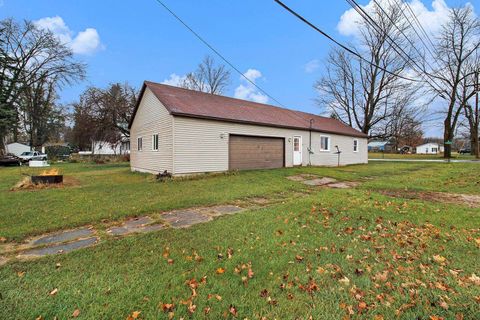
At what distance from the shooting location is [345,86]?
31.3 m

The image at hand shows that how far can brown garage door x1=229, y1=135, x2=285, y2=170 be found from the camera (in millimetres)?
13280

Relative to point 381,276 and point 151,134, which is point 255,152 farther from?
point 381,276

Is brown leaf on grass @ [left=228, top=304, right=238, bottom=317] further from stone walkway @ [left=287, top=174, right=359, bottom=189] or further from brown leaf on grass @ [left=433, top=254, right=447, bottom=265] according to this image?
stone walkway @ [left=287, top=174, right=359, bottom=189]

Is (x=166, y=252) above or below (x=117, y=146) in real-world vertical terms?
below

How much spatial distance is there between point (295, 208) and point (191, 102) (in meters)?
9.54

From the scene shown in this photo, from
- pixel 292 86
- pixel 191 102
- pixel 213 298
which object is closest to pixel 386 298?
pixel 213 298

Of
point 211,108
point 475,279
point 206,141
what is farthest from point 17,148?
point 475,279

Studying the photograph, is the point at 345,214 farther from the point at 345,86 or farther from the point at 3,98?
the point at 3,98

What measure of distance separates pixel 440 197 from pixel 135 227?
824cm

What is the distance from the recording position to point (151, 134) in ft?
44.4

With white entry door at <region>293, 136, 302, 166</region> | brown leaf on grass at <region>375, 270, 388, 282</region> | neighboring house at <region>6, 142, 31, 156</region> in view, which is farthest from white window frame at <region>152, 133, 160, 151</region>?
neighboring house at <region>6, 142, 31, 156</region>

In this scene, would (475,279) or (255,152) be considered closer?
(475,279)

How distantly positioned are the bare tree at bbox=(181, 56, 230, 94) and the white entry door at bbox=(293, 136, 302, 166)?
22714mm

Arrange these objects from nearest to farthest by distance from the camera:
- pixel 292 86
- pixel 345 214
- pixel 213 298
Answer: pixel 213 298 < pixel 345 214 < pixel 292 86
